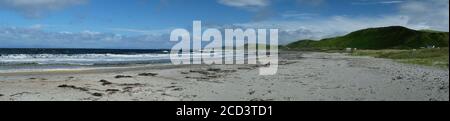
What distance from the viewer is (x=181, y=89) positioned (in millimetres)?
16844

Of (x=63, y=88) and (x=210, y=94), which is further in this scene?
(x=63, y=88)

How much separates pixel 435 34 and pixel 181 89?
173 metres

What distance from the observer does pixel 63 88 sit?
16547mm

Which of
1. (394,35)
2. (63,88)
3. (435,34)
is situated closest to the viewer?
(63,88)
